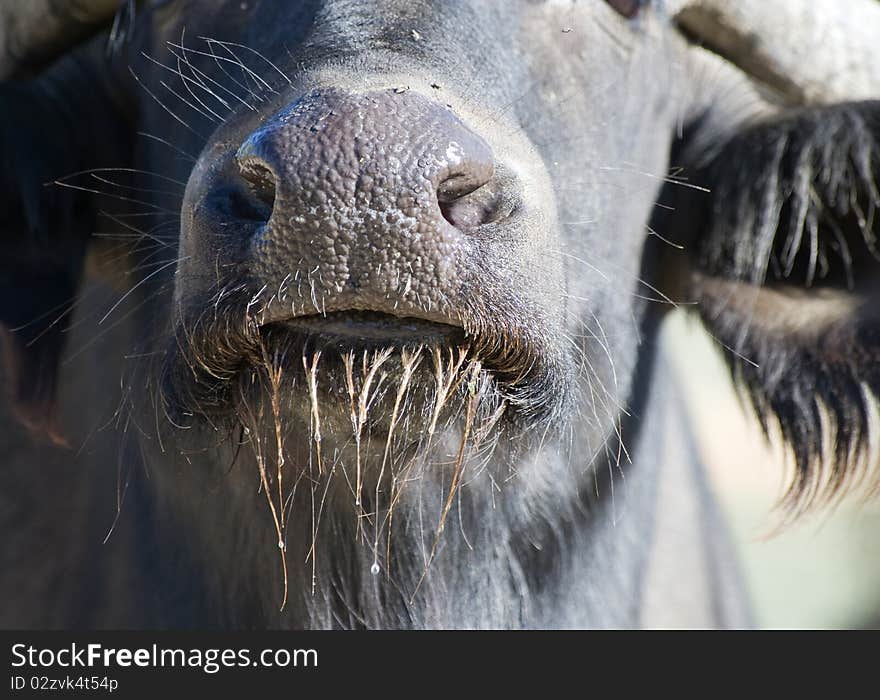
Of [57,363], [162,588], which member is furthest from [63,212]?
[162,588]

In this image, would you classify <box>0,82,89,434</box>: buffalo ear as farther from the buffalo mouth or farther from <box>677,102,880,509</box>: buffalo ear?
<box>677,102,880,509</box>: buffalo ear

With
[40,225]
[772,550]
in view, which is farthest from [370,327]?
[772,550]

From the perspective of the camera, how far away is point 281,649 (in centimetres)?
286

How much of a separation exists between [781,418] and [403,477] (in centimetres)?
118

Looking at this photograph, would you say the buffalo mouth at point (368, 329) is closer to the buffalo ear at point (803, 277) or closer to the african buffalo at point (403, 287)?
the african buffalo at point (403, 287)

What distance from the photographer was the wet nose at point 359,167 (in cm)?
194

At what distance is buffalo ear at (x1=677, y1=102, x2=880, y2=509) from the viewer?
2887 millimetres

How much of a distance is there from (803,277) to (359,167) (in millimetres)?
1603

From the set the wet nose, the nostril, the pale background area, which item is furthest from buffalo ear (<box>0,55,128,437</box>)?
the pale background area

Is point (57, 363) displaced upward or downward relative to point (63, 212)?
downward

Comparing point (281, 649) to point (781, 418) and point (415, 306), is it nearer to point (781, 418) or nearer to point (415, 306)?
point (415, 306)

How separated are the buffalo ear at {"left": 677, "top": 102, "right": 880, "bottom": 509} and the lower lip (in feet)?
3.98

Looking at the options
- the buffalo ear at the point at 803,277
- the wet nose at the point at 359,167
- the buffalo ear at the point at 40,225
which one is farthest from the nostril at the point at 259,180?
the buffalo ear at the point at 803,277

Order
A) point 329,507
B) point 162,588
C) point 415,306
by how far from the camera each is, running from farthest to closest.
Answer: point 162,588 < point 329,507 < point 415,306
